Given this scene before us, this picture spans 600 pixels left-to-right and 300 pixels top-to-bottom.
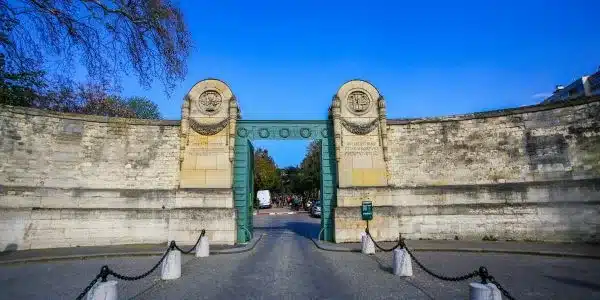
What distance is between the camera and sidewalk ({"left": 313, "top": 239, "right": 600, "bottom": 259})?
10.1 metres

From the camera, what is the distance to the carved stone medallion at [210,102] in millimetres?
14203

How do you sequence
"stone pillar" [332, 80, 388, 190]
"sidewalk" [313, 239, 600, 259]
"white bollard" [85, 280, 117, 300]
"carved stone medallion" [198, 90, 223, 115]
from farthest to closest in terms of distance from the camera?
1. "carved stone medallion" [198, 90, 223, 115]
2. "stone pillar" [332, 80, 388, 190]
3. "sidewalk" [313, 239, 600, 259]
4. "white bollard" [85, 280, 117, 300]

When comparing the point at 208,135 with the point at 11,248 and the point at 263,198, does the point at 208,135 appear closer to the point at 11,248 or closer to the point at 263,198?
the point at 11,248

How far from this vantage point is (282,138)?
48.1 ft

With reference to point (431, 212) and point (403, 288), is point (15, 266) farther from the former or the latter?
point (431, 212)

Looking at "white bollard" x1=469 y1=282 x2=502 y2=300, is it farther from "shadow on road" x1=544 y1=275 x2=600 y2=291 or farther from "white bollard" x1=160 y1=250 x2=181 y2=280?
"white bollard" x1=160 y1=250 x2=181 y2=280

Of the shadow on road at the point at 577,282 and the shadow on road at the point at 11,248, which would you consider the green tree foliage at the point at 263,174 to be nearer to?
the shadow on road at the point at 11,248

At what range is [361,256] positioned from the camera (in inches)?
418

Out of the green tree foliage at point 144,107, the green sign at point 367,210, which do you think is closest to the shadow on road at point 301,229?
the green sign at point 367,210

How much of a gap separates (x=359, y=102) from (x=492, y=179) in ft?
19.0

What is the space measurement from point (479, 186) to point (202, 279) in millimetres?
10678

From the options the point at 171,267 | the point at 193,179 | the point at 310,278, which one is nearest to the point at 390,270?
the point at 310,278

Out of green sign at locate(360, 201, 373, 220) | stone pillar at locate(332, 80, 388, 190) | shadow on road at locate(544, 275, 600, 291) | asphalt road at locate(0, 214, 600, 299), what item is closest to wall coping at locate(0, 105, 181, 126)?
asphalt road at locate(0, 214, 600, 299)

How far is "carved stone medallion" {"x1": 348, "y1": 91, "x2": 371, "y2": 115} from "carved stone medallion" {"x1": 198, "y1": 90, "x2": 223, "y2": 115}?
520 centimetres
